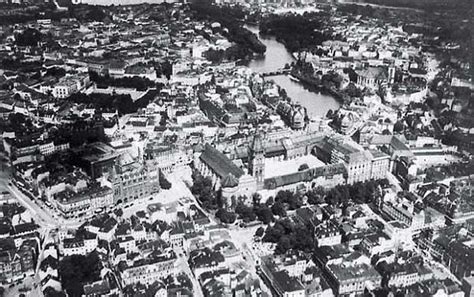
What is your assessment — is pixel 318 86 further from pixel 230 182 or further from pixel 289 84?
pixel 230 182

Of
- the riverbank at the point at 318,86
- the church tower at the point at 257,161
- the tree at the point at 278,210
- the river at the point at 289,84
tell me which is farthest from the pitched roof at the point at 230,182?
the riverbank at the point at 318,86

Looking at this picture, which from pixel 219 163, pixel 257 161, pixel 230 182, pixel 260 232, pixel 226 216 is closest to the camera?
pixel 260 232

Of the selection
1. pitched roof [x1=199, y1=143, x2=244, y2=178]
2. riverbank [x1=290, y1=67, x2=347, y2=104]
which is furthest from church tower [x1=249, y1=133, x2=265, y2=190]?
riverbank [x1=290, y1=67, x2=347, y2=104]

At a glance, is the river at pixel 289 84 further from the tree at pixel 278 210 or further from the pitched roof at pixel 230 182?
the tree at pixel 278 210

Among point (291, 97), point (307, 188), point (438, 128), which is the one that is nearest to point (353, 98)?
point (291, 97)

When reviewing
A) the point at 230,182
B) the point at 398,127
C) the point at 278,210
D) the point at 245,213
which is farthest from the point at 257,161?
the point at 398,127

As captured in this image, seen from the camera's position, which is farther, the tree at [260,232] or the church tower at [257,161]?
the church tower at [257,161]

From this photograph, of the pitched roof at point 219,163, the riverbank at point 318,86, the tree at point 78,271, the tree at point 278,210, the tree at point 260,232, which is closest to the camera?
the tree at point 78,271

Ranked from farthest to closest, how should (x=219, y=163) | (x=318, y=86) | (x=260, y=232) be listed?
(x=318, y=86) → (x=219, y=163) → (x=260, y=232)
